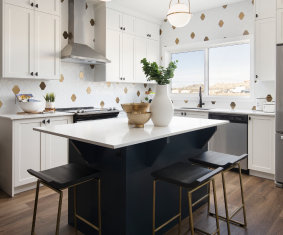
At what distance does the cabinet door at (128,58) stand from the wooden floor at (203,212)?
246cm

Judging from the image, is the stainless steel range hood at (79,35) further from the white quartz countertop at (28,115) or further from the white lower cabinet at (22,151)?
the white lower cabinet at (22,151)

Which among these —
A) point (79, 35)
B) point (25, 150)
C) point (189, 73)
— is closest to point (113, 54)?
point (79, 35)

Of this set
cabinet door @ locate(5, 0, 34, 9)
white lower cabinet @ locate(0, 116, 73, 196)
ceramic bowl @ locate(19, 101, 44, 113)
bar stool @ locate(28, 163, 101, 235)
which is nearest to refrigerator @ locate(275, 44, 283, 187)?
bar stool @ locate(28, 163, 101, 235)

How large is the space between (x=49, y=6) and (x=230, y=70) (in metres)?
3.17

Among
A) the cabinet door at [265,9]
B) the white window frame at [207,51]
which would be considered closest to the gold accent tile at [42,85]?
the white window frame at [207,51]

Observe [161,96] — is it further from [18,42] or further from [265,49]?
[265,49]

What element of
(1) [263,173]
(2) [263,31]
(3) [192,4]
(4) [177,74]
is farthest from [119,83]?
(1) [263,173]

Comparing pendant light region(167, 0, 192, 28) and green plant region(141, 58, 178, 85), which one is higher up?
pendant light region(167, 0, 192, 28)

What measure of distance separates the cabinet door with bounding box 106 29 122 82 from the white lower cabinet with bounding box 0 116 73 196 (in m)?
1.43

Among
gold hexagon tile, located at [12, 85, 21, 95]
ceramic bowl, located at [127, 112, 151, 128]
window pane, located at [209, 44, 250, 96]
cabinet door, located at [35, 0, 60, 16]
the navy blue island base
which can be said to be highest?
cabinet door, located at [35, 0, 60, 16]

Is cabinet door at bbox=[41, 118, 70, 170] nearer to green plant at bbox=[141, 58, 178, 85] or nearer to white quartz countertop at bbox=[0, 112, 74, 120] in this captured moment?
white quartz countertop at bbox=[0, 112, 74, 120]

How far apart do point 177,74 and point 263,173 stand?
2701 mm

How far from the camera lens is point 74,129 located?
2020 mm

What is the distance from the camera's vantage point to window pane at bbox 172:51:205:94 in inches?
201
